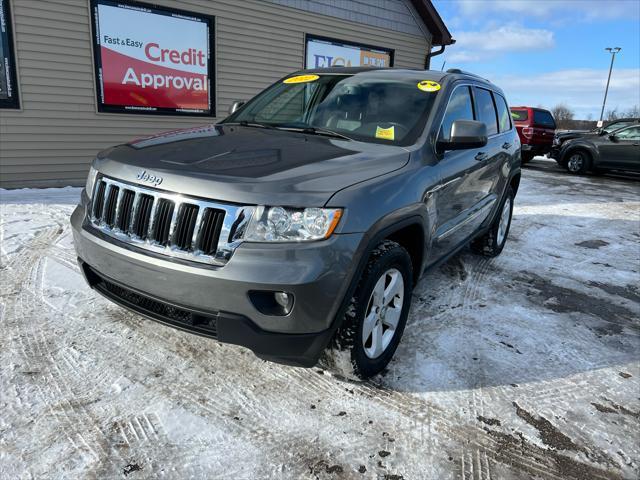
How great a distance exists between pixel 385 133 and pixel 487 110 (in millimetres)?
1929

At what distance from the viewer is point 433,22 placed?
12.3 m

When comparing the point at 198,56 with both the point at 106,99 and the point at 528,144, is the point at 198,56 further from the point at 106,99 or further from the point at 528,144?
the point at 528,144

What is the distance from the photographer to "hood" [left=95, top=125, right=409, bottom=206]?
2.14 metres

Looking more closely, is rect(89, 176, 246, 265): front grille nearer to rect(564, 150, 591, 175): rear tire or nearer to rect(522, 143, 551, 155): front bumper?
rect(564, 150, 591, 175): rear tire

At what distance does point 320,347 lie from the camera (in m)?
2.23

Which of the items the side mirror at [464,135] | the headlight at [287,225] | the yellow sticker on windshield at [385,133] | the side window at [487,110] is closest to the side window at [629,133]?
the side window at [487,110]

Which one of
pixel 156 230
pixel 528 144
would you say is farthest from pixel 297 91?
pixel 528 144

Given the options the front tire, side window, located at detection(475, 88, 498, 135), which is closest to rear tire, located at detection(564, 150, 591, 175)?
side window, located at detection(475, 88, 498, 135)

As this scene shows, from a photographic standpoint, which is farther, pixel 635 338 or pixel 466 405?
pixel 635 338

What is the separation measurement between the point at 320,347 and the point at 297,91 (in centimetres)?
237

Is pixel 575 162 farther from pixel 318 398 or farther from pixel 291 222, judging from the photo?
pixel 291 222

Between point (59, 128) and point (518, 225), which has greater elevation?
point (59, 128)

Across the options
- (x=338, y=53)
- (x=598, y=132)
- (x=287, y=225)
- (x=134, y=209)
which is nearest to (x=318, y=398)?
(x=287, y=225)

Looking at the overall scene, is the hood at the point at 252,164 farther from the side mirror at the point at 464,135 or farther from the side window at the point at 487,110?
the side window at the point at 487,110
